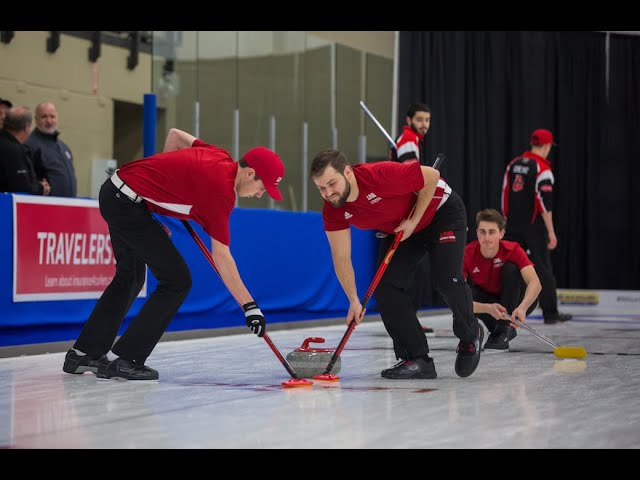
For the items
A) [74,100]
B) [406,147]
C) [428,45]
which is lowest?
[406,147]

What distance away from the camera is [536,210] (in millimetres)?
8336

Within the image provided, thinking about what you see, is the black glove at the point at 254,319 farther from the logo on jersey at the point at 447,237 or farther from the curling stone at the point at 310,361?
the logo on jersey at the point at 447,237

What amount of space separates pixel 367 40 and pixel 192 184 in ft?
24.6

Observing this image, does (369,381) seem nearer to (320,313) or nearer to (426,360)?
(426,360)

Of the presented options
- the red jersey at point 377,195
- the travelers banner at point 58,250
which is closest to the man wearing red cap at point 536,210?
the travelers banner at point 58,250

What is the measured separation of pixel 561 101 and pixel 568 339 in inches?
219

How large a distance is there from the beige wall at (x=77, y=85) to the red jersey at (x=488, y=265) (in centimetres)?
463

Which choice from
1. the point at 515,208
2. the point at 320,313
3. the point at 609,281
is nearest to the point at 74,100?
the point at 320,313

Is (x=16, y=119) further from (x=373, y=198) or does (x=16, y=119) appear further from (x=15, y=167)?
(x=373, y=198)

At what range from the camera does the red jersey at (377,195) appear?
3.98 metres

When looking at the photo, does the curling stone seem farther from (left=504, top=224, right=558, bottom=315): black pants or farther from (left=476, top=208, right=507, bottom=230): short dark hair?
(left=504, top=224, right=558, bottom=315): black pants

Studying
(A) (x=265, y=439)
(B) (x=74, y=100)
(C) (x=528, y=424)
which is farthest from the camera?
(B) (x=74, y=100)

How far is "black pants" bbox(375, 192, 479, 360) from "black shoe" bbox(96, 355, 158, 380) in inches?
39.0

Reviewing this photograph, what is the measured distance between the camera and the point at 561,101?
38.1 ft
